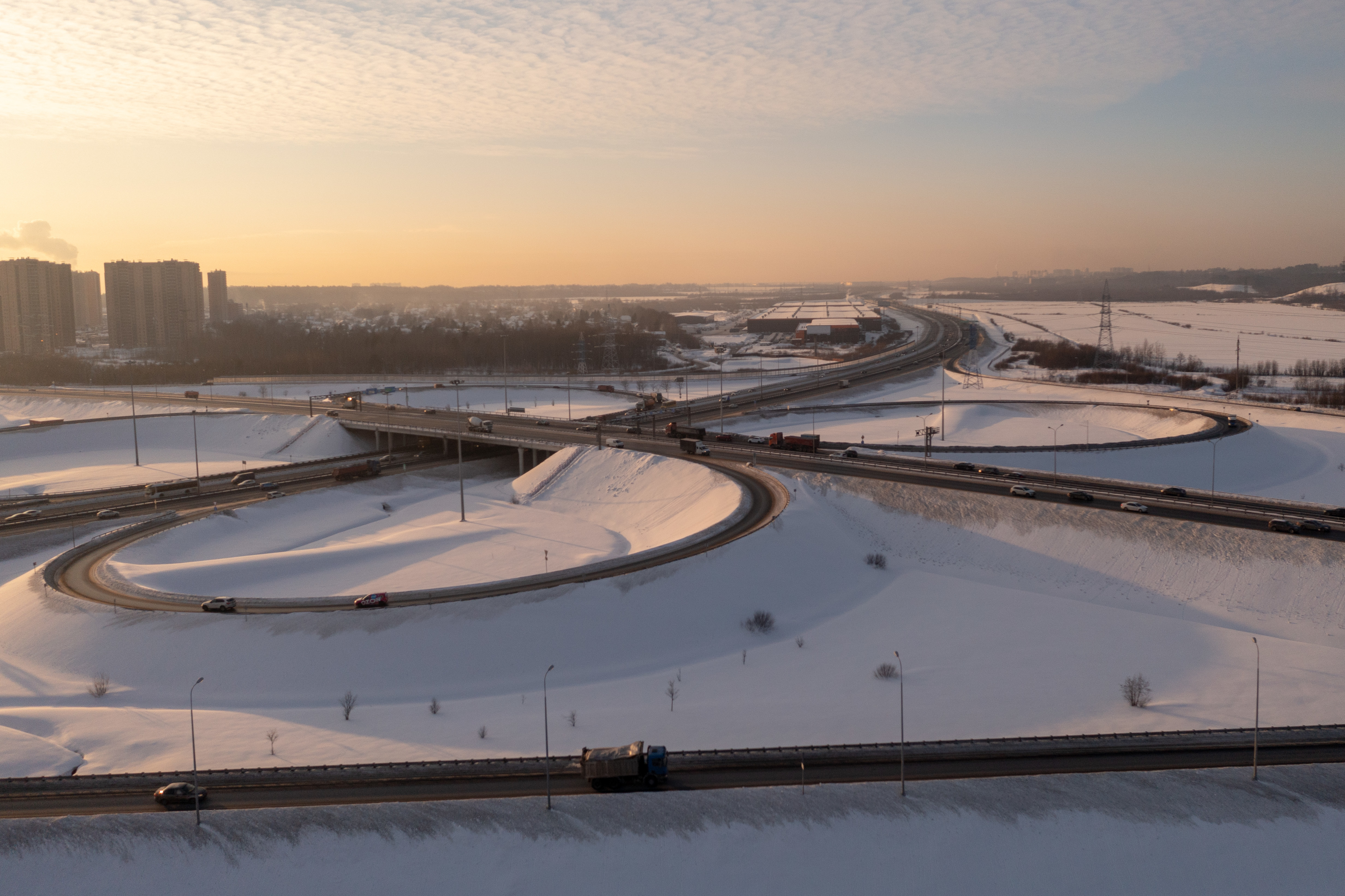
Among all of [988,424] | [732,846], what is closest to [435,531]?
[732,846]

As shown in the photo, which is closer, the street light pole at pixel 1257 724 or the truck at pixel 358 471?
the street light pole at pixel 1257 724

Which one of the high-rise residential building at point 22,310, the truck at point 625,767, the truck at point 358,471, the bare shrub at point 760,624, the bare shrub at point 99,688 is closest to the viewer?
the truck at point 625,767

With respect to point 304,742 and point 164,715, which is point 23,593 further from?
point 304,742

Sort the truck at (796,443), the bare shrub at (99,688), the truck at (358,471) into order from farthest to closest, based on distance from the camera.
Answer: the truck at (358,471)
the truck at (796,443)
the bare shrub at (99,688)

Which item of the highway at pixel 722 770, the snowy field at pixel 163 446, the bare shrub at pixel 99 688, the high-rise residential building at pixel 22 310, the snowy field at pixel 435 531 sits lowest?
the bare shrub at pixel 99 688

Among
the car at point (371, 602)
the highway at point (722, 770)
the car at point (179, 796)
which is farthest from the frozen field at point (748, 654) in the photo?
the car at point (179, 796)

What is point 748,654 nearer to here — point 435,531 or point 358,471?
point 435,531

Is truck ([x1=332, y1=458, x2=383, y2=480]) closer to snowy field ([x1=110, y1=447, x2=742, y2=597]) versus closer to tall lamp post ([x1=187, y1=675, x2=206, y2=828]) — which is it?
snowy field ([x1=110, y1=447, x2=742, y2=597])

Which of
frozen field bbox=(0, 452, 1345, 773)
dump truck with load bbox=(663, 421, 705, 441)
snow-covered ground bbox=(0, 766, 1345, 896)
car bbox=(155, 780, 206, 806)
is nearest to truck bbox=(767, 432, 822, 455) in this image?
dump truck with load bbox=(663, 421, 705, 441)

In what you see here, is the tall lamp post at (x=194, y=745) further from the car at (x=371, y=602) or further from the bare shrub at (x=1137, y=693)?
the bare shrub at (x=1137, y=693)
